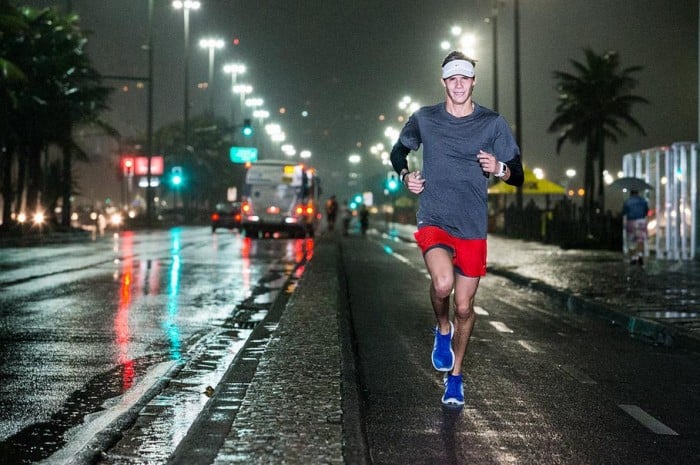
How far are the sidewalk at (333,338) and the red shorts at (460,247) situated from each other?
1.06 metres

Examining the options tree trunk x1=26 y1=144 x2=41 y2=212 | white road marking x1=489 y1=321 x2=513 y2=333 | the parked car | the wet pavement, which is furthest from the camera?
the parked car

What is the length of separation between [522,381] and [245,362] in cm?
211

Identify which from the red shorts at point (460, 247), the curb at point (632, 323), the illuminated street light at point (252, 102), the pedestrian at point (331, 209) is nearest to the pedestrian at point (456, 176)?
the red shorts at point (460, 247)

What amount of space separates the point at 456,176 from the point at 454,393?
1.40 m

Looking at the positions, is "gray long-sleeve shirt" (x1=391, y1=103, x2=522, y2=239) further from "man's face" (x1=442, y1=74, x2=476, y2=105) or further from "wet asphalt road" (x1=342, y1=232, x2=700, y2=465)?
"wet asphalt road" (x1=342, y1=232, x2=700, y2=465)

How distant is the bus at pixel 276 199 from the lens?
4959 centimetres

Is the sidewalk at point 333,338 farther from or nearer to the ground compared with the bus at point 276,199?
nearer to the ground

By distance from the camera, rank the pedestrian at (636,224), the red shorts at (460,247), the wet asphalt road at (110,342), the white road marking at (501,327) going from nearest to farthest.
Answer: the wet asphalt road at (110,342) < the red shorts at (460,247) < the white road marking at (501,327) < the pedestrian at (636,224)

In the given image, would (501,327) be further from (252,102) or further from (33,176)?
(252,102)

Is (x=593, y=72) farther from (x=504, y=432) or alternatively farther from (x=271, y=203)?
(x=504, y=432)

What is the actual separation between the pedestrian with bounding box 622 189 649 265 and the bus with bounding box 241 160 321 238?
25000 mm

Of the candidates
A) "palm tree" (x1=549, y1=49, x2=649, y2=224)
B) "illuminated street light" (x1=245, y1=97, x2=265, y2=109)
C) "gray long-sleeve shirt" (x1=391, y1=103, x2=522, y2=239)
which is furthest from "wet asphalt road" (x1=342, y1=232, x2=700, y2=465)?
"illuminated street light" (x1=245, y1=97, x2=265, y2=109)

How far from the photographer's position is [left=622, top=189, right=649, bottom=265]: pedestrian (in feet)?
80.8

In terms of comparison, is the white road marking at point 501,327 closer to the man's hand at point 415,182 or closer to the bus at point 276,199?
the man's hand at point 415,182
